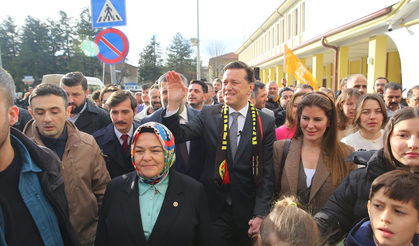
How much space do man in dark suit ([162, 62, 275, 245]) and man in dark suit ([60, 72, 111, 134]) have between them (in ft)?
5.61

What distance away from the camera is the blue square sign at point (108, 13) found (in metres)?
4.66

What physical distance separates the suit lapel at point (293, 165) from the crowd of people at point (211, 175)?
10mm

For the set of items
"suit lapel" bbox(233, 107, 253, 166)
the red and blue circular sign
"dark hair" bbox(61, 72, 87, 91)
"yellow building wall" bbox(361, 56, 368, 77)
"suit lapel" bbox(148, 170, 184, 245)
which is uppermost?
"yellow building wall" bbox(361, 56, 368, 77)

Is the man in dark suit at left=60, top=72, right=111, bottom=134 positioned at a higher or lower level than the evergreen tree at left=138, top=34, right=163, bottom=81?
lower

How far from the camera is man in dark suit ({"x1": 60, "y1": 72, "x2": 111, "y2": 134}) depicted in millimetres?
3912

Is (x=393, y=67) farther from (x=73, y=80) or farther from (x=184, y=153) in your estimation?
(x=73, y=80)

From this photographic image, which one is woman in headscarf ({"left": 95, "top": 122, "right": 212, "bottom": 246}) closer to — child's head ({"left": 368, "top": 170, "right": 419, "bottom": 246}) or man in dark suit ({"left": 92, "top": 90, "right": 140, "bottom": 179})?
man in dark suit ({"left": 92, "top": 90, "right": 140, "bottom": 179})

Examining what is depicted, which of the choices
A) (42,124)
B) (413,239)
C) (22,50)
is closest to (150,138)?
(42,124)

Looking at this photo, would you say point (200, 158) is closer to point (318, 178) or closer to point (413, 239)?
point (318, 178)

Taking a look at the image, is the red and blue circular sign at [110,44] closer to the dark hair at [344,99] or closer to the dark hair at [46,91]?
the dark hair at [46,91]

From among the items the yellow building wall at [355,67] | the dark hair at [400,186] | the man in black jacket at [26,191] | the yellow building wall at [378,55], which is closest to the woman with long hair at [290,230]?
the dark hair at [400,186]

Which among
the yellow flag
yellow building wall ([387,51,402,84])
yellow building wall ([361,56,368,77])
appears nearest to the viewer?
the yellow flag

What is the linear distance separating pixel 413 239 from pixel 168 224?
1617mm

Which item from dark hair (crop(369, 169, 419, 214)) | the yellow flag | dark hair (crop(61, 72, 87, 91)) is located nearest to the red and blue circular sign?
dark hair (crop(61, 72, 87, 91))
